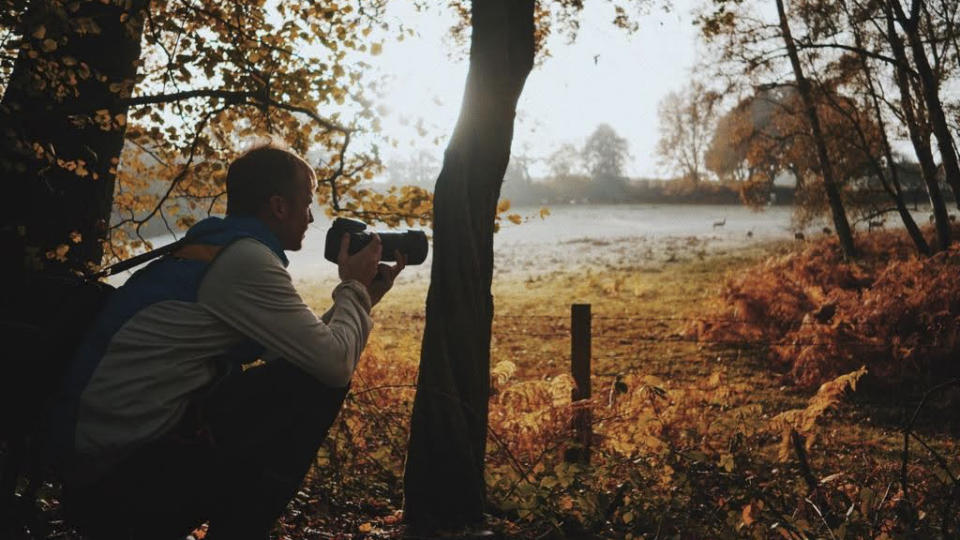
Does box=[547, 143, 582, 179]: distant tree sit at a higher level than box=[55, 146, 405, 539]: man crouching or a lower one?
higher

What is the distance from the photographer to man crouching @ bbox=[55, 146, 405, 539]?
1954 millimetres

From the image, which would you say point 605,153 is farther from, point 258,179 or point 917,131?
point 258,179

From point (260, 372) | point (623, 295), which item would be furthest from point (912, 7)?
point (260, 372)

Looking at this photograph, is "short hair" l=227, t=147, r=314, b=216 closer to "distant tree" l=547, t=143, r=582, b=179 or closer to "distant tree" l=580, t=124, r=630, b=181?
"distant tree" l=547, t=143, r=582, b=179

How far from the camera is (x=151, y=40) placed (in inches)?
183

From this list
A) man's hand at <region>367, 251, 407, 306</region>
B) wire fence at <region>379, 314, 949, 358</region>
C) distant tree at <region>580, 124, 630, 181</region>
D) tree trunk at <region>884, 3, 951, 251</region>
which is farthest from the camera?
distant tree at <region>580, 124, 630, 181</region>

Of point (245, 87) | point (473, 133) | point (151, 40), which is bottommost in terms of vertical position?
point (473, 133)

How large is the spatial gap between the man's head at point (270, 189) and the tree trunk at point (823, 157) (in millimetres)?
16125

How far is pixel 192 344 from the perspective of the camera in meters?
2.02

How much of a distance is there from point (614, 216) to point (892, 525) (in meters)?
40.4

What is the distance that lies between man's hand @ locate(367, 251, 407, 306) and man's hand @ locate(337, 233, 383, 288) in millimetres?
60

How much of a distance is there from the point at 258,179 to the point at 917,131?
15.9 meters

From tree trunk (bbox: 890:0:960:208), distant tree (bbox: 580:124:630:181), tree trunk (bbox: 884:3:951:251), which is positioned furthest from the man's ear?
distant tree (bbox: 580:124:630:181)

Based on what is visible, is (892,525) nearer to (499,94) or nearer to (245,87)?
(499,94)
